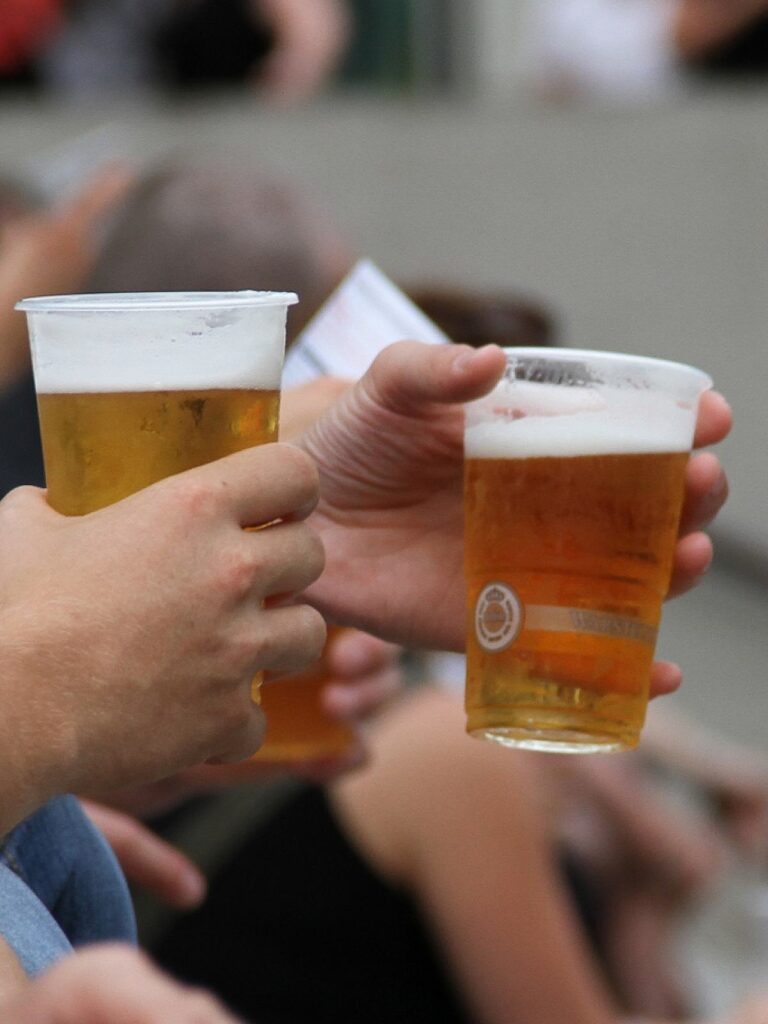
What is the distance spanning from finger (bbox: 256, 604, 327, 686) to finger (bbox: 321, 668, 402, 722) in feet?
2.67

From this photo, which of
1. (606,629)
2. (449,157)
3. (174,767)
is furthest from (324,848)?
(449,157)

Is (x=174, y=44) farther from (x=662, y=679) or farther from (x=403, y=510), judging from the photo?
(x=662, y=679)

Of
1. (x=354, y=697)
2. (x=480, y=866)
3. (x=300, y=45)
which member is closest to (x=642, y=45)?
(x=300, y=45)

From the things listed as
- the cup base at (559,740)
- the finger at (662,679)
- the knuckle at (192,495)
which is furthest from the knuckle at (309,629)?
the finger at (662,679)

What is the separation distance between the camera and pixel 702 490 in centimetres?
131

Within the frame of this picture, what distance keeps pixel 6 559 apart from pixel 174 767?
0.16 m

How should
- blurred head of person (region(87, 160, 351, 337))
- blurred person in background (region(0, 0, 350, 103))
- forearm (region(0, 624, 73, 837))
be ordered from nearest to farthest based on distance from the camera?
forearm (region(0, 624, 73, 837)) < blurred head of person (region(87, 160, 351, 337)) < blurred person in background (region(0, 0, 350, 103))

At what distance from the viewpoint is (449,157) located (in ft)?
16.8

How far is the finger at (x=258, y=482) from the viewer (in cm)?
97

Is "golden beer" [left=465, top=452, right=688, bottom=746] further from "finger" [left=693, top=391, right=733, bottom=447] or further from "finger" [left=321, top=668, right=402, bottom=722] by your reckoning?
"finger" [left=321, top=668, right=402, bottom=722]

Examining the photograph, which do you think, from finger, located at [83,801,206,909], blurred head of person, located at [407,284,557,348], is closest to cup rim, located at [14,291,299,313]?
finger, located at [83,801,206,909]

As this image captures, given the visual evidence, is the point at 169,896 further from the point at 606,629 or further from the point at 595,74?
the point at 595,74

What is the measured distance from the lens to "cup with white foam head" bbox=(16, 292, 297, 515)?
3.29ft

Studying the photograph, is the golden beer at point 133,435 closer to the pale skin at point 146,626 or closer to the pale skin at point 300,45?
the pale skin at point 146,626
